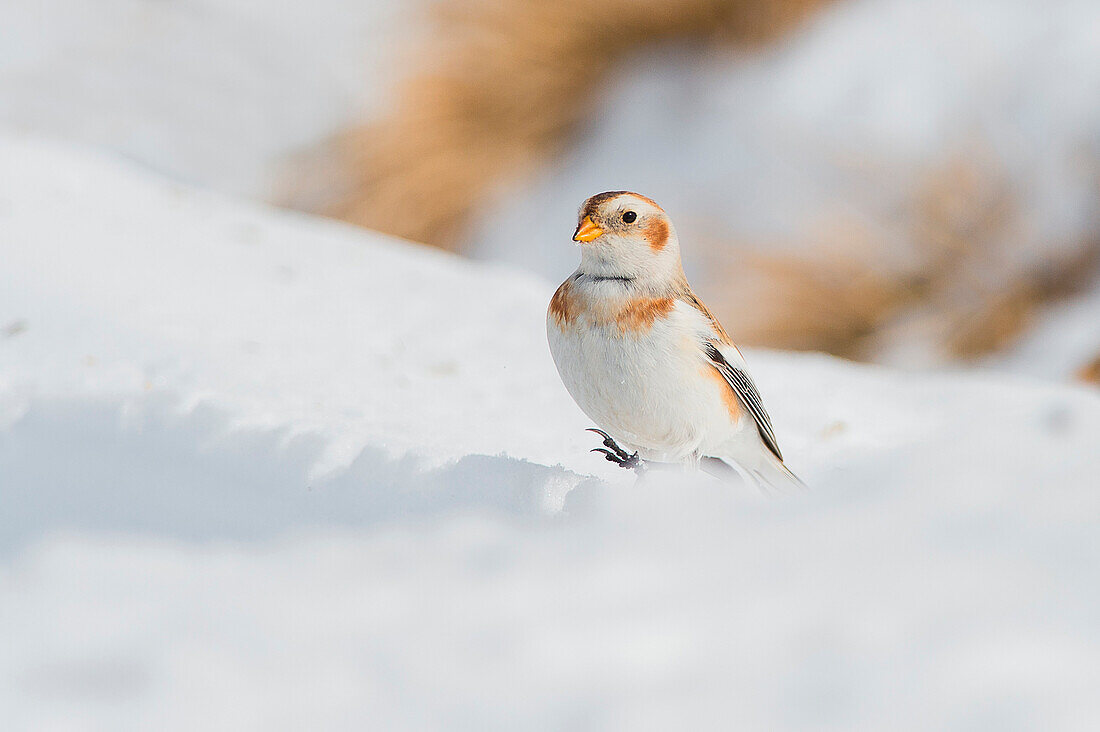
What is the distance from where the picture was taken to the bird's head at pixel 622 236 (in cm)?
108

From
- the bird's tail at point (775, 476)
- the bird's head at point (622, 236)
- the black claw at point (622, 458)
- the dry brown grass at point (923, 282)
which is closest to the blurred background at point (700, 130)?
the dry brown grass at point (923, 282)

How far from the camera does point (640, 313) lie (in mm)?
1066

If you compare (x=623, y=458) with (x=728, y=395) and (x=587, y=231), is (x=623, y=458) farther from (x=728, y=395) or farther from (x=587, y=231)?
(x=587, y=231)

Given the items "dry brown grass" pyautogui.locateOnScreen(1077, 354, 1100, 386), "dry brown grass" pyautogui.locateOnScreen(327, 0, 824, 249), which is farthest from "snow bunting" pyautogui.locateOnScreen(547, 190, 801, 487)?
"dry brown grass" pyautogui.locateOnScreen(327, 0, 824, 249)

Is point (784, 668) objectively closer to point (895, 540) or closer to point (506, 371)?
point (895, 540)

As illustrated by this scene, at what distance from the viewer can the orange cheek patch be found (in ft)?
3.67

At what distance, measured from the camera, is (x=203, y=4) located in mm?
2926

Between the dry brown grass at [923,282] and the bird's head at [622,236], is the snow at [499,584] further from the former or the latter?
the dry brown grass at [923,282]

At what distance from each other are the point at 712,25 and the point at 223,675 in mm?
2643

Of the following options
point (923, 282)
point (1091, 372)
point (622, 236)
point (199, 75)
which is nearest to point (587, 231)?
point (622, 236)

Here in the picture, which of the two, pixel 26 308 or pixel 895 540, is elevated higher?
pixel 26 308

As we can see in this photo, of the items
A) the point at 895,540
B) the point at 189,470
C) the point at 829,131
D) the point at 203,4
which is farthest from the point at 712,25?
the point at 895,540

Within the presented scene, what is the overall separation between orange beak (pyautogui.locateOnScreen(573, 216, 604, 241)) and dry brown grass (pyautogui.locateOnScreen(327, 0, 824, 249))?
190cm

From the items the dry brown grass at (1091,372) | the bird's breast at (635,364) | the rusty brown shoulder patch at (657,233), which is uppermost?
the dry brown grass at (1091,372)
